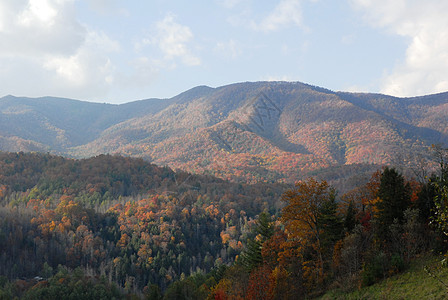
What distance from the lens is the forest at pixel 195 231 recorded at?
101 ft

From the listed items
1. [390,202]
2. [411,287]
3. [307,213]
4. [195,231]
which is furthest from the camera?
[195,231]

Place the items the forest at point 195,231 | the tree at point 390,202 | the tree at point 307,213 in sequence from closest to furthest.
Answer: the forest at point 195,231 → the tree at point 307,213 → the tree at point 390,202

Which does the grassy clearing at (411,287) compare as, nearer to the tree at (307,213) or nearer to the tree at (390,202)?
the tree at (307,213)

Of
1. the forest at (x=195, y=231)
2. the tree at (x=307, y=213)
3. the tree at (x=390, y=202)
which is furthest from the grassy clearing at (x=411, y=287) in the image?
the tree at (x=390, y=202)

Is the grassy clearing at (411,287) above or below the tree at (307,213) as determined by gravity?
below

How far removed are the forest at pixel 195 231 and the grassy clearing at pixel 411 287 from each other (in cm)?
95

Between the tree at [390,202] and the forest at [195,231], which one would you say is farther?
the tree at [390,202]

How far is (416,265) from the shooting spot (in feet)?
88.0

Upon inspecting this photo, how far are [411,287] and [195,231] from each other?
111454 mm

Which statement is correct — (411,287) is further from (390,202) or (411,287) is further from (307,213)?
(390,202)

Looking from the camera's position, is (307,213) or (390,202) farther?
(390,202)

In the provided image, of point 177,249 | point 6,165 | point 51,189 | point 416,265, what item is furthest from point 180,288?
point 6,165

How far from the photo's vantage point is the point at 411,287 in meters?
23.6

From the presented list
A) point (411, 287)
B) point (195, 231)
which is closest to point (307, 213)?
point (411, 287)
